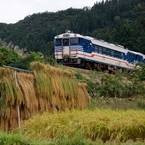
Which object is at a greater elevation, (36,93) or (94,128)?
(36,93)

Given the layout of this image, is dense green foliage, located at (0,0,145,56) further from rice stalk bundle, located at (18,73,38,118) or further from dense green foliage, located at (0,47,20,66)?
rice stalk bundle, located at (18,73,38,118)

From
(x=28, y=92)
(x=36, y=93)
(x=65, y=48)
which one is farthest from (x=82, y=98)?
(x=65, y=48)

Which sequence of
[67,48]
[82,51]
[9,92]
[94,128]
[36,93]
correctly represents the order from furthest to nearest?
[67,48]
[82,51]
[36,93]
[9,92]
[94,128]

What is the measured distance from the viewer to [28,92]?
34.4 ft

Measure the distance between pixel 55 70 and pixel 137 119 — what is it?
3860 mm

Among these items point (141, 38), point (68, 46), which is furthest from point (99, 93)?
point (141, 38)

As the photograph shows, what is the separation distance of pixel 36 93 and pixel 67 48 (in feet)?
60.3

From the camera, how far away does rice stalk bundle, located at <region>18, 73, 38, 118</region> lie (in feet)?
34.0

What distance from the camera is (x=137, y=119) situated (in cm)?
909

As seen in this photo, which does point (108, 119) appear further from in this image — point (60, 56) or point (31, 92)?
point (60, 56)

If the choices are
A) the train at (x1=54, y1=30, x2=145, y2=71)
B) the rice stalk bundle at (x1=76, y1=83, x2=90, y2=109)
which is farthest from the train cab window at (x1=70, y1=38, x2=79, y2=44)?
the rice stalk bundle at (x1=76, y1=83, x2=90, y2=109)

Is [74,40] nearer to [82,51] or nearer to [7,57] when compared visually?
[82,51]

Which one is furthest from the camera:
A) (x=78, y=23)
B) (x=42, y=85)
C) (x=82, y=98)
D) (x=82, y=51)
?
(x=78, y=23)

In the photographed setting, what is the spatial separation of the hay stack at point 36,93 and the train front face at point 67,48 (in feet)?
49.0
